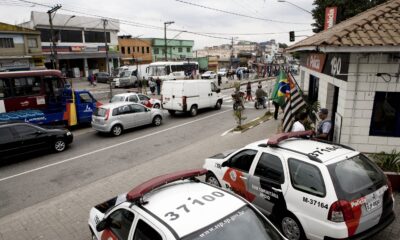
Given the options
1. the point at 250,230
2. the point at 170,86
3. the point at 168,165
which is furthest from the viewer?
the point at 170,86

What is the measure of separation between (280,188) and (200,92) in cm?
1564

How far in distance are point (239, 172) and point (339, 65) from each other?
456 centimetres

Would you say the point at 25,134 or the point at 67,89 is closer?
the point at 25,134

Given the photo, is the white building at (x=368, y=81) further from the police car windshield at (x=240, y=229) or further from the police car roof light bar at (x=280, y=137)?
the police car windshield at (x=240, y=229)

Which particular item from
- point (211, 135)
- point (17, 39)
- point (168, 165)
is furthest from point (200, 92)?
point (17, 39)

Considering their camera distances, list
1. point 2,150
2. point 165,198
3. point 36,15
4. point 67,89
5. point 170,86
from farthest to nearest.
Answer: point 36,15 → point 170,86 → point 67,89 → point 2,150 → point 165,198

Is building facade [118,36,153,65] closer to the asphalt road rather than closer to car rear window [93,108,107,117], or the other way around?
car rear window [93,108,107,117]

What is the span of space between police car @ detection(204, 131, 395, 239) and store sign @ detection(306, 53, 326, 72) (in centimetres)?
579

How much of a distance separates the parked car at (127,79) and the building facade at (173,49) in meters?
33.5

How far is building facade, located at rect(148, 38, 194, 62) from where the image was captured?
75.2 metres

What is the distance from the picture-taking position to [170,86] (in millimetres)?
19844

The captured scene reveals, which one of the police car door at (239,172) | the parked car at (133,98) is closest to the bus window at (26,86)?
the parked car at (133,98)

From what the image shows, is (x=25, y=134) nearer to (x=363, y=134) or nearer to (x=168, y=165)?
(x=168, y=165)

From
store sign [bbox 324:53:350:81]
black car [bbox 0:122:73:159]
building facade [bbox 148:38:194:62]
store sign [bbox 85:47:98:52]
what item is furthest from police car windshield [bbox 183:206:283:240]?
building facade [bbox 148:38:194:62]
